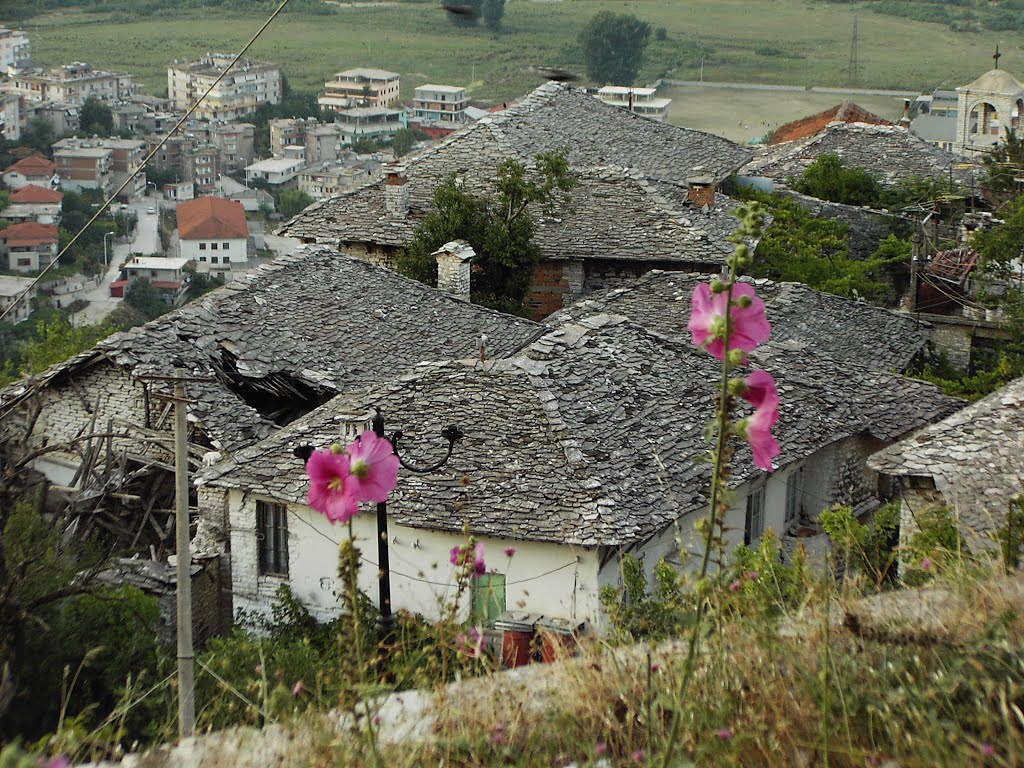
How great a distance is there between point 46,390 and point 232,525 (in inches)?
152

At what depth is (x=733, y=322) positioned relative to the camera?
3.39m

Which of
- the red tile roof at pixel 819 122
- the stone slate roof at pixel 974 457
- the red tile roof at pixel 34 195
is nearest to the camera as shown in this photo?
the stone slate roof at pixel 974 457

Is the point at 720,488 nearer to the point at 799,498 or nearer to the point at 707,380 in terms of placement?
the point at 707,380

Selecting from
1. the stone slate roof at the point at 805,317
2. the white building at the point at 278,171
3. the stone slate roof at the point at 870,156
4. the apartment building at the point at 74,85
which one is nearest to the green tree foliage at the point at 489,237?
the stone slate roof at the point at 805,317

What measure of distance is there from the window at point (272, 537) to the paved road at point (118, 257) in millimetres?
29201

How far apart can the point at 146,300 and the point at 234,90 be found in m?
35.9

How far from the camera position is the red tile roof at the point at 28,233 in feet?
157

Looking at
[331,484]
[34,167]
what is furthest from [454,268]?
[34,167]

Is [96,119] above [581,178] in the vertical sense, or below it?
below

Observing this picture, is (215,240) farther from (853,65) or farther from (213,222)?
(853,65)

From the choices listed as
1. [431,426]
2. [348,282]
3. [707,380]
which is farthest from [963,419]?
[348,282]

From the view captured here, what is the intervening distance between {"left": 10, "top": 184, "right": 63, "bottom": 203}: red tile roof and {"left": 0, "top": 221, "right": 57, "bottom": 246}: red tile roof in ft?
6.37

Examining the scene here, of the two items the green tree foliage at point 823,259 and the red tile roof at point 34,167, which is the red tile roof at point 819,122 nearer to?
the green tree foliage at point 823,259

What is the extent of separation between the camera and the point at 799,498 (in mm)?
13305
